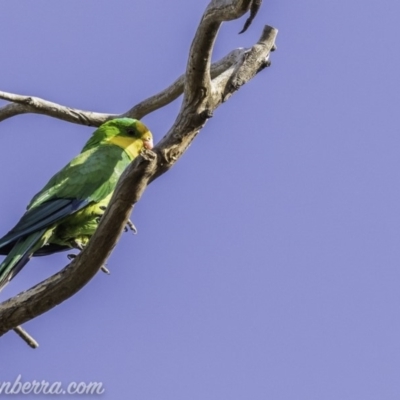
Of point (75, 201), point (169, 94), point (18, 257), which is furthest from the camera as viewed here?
point (169, 94)

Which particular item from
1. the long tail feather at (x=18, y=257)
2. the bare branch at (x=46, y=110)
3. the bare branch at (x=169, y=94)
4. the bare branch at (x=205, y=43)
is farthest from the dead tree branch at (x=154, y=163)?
the bare branch at (x=46, y=110)

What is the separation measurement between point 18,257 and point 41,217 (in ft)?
1.27

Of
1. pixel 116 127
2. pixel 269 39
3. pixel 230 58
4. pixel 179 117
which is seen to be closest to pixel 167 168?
pixel 179 117

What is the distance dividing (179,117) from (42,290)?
1.17 metres

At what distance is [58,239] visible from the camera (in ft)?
20.2

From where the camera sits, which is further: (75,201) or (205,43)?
(75,201)

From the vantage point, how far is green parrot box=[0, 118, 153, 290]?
5750 millimetres

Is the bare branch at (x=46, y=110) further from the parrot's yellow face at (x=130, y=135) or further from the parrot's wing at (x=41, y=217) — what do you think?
the parrot's wing at (x=41, y=217)

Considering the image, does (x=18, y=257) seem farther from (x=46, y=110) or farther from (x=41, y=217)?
(x=46, y=110)

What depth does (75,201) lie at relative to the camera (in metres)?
6.08

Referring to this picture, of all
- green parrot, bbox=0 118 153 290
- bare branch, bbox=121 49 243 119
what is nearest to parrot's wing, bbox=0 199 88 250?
green parrot, bbox=0 118 153 290

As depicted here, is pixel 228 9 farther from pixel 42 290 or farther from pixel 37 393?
pixel 37 393

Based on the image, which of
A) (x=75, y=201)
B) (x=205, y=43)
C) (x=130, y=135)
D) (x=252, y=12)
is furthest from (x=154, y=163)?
(x=130, y=135)

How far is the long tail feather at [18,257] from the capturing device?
5375 millimetres
